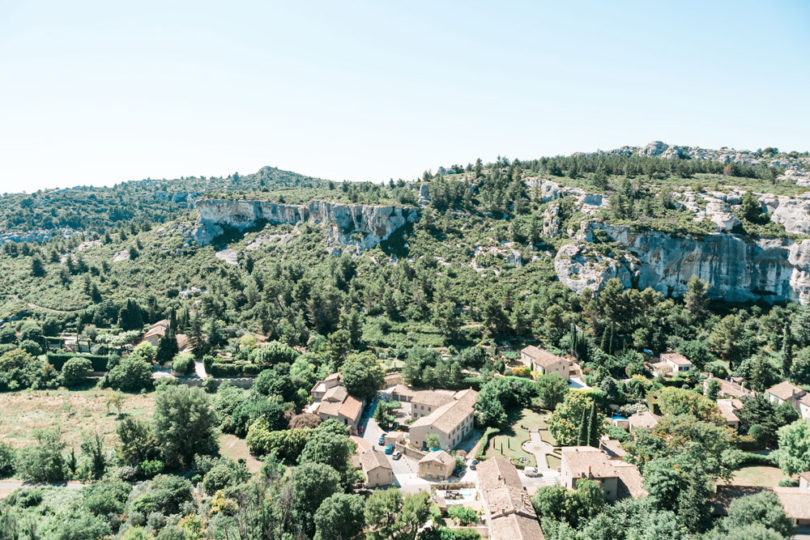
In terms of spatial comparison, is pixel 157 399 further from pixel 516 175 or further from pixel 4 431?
pixel 516 175

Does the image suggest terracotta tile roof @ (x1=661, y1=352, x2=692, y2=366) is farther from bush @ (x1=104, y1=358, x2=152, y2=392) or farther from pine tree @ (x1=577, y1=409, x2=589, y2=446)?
bush @ (x1=104, y1=358, x2=152, y2=392)

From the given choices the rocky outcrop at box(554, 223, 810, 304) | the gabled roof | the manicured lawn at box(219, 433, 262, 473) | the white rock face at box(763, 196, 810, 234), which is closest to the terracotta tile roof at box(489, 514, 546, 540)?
the manicured lawn at box(219, 433, 262, 473)

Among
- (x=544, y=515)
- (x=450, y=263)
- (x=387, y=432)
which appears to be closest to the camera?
(x=544, y=515)

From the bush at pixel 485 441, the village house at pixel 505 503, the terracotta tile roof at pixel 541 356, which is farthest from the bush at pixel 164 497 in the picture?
the terracotta tile roof at pixel 541 356

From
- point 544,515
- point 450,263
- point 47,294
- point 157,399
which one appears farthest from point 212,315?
point 544,515

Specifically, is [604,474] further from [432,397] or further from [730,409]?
[730,409]

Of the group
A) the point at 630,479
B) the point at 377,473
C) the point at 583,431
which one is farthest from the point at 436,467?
the point at 630,479
